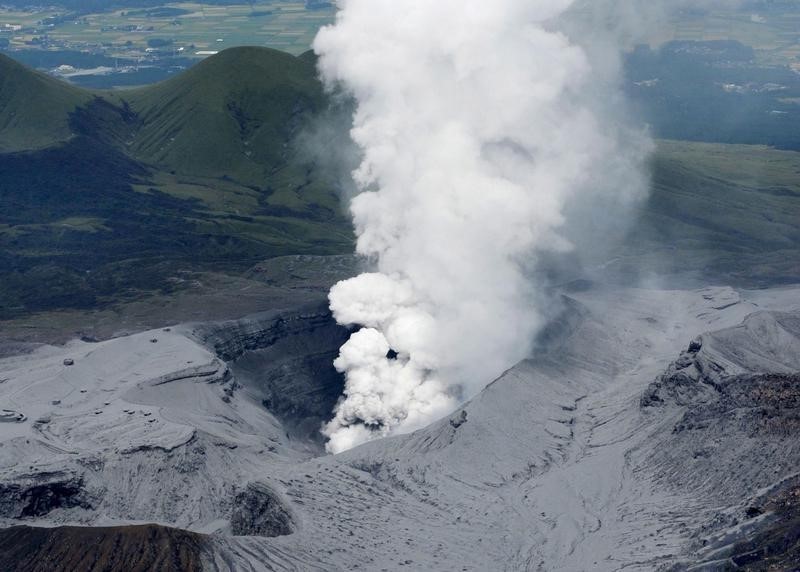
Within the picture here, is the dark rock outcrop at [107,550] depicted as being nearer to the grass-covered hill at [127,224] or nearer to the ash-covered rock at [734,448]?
the ash-covered rock at [734,448]

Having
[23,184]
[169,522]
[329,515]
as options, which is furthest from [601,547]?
[23,184]

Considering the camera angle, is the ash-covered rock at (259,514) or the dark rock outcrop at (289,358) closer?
the ash-covered rock at (259,514)

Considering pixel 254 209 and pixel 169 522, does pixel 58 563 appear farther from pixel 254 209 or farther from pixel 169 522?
pixel 254 209

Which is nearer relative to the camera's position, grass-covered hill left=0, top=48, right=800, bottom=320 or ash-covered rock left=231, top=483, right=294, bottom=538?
ash-covered rock left=231, top=483, right=294, bottom=538

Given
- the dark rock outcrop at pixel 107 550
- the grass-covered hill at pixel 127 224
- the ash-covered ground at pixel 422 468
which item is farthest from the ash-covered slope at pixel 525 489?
the grass-covered hill at pixel 127 224

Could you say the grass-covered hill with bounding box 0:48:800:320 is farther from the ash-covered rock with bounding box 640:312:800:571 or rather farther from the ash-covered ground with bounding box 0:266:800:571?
the ash-covered rock with bounding box 640:312:800:571

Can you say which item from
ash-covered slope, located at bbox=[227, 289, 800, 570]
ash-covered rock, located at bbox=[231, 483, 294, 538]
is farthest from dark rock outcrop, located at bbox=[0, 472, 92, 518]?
ash-covered slope, located at bbox=[227, 289, 800, 570]
